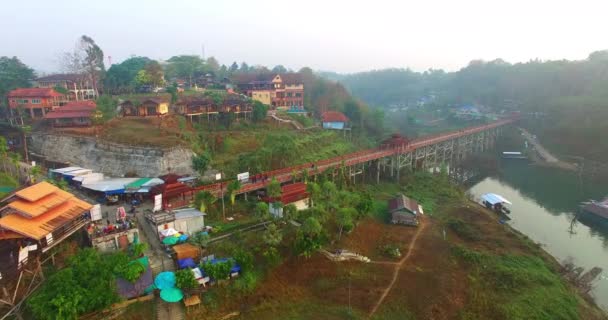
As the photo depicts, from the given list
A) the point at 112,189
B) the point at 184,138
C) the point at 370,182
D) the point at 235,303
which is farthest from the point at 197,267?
the point at 370,182

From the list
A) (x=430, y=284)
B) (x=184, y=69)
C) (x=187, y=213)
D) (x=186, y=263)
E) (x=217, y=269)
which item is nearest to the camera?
(x=217, y=269)

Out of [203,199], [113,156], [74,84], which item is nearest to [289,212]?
[203,199]

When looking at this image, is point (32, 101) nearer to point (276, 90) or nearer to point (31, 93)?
point (31, 93)

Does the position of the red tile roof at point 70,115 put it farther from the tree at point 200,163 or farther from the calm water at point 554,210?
the calm water at point 554,210

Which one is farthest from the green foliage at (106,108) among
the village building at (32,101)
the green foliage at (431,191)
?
the green foliage at (431,191)

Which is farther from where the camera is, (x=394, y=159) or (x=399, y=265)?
(x=394, y=159)

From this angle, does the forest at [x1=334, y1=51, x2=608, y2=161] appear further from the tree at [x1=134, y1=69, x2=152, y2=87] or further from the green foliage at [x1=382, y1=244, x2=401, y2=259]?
the tree at [x1=134, y1=69, x2=152, y2=87]
